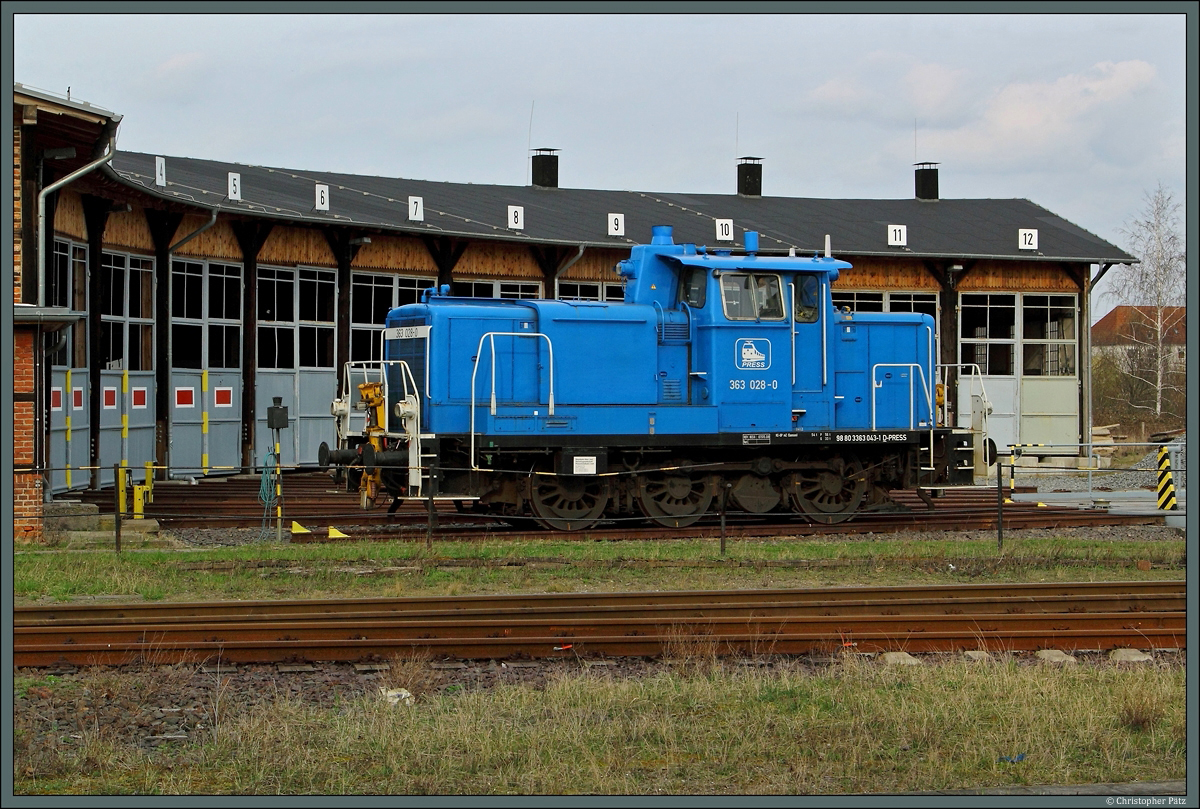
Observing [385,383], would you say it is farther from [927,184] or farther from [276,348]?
[927,184]

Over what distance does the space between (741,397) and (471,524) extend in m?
4.31

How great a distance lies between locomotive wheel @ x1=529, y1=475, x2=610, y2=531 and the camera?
1711 centimetres

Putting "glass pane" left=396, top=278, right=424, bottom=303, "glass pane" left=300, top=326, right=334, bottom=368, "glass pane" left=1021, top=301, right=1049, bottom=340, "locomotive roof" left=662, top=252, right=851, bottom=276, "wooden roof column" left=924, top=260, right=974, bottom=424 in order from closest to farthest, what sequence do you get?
"locomotive roof" left=662, top=252, right=851, bottom=276, "glass pane" left=300, top=326, right=334, bottom=368, "glass pane" left=396, top=278, right=424, bottom=303, "wooden roof column" left=924, top=260, right=974, bottom=424, "glass pane" left=1021, top=301, right=1049, bottom=340

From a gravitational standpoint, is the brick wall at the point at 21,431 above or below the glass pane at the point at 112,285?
below

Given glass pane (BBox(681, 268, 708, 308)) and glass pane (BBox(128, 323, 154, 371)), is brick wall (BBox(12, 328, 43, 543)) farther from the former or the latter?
glass pane (BBox(681, 268, 708, 308))

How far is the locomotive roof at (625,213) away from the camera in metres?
26.3

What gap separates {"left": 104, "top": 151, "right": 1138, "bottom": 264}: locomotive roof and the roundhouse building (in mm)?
110

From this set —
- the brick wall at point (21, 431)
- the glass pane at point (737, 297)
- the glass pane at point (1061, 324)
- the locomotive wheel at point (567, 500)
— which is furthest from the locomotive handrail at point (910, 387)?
the glass pane at point (1061, 324)

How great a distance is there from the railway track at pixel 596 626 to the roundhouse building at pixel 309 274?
613cm

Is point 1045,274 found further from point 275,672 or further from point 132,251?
point 275,672

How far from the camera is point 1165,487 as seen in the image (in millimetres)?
20641

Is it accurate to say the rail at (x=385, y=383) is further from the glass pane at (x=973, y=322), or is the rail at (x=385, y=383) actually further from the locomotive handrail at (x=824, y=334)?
the glass pane at (x=973, y=322)

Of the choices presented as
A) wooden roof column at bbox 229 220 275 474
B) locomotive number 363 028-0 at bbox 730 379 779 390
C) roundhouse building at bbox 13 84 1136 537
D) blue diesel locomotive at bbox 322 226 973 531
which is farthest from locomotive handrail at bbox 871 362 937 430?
wooden roof column at bbox 229 220 275 474

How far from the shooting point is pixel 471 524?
18078 mm
